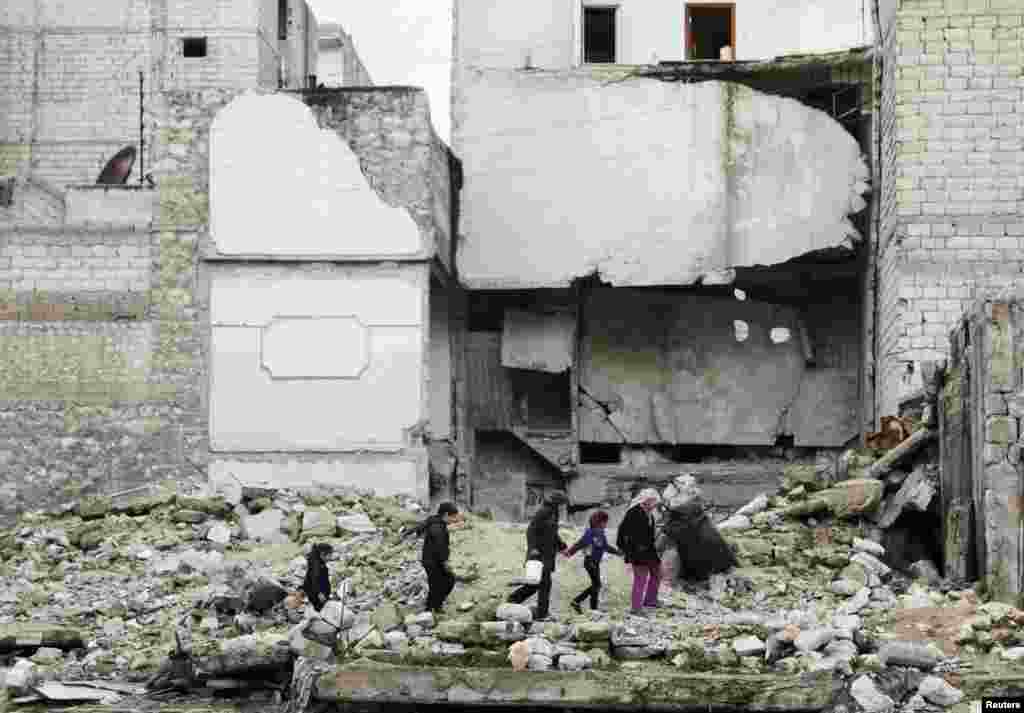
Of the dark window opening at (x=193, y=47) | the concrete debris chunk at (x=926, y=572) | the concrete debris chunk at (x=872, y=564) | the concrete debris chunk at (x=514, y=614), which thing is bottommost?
the concrete debris chunk at (x=514, y=614)

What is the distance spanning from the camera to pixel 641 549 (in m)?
15.8

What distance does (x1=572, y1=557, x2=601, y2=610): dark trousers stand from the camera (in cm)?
1577

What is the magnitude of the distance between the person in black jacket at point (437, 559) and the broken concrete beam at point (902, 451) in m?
5.54

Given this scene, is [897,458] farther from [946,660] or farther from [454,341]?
[454,341]

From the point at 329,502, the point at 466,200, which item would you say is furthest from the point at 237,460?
the point at 466,200

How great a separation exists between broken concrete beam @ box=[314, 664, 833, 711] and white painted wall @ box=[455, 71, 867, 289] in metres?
11.0

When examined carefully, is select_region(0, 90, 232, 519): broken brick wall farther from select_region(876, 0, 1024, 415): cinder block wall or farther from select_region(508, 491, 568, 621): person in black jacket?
select_region(876, 0, 1024, 415): cinder block wall

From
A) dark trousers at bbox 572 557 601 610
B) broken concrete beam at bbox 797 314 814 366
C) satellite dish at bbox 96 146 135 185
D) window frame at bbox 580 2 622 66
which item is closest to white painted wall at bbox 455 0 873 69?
window frame at bbox 580 2 622 66

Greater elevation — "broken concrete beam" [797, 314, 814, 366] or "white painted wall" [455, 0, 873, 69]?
"white painted wall" [455, 0, 873, 69]

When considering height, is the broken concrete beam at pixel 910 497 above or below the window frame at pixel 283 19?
below

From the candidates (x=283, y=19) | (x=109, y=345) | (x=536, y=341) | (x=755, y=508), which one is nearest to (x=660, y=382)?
(x=536, y=341)

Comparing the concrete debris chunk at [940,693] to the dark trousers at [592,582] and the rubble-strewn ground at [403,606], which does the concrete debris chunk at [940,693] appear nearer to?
the rubble-strewn ground at [403,606]

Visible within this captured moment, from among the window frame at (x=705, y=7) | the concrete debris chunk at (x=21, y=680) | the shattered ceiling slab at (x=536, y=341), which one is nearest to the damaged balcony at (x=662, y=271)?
the shattered ceiling slab at (x=536, y=341)

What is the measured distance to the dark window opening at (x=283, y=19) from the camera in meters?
37.8
